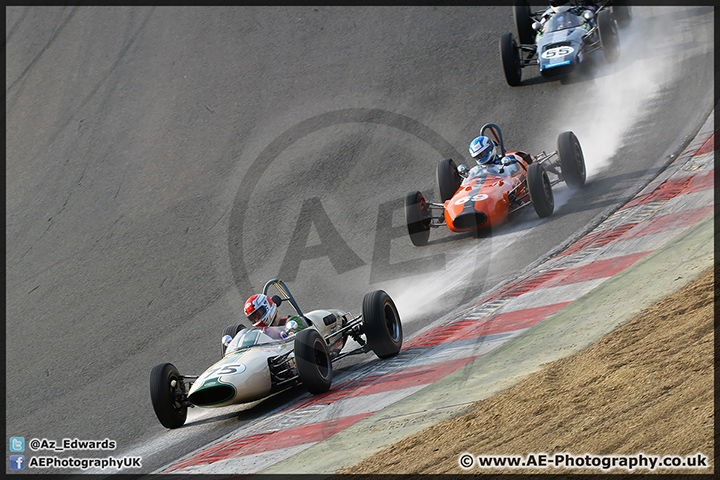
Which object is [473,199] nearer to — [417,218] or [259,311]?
[417,218]

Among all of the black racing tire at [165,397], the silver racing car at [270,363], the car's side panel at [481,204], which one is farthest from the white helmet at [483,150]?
the black racing tire at [165,397]

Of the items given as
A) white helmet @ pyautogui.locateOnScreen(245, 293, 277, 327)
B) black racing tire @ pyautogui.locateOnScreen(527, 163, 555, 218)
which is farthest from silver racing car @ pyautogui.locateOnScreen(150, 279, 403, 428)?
black racing tire @ pyautogui.locateOnScreen(527, 163, 555, 218)

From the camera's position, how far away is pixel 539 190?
1245 centimetres

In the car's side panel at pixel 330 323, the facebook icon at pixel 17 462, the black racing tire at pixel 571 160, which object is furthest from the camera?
the black racing tire at pixel 571 160

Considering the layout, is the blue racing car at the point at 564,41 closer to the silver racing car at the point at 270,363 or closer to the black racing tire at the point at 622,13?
the black racing tire at the point at 622,13

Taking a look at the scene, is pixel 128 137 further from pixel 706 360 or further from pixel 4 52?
pixel 706 360

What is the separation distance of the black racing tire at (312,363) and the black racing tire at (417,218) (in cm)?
455

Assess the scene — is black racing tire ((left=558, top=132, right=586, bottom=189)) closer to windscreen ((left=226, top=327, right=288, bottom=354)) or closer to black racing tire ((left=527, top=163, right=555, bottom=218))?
black racing tire ((left=527, top=163, right=555, bottom=218))

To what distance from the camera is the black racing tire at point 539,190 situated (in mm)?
12438

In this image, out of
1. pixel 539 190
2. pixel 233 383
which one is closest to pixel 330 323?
pixel 233 383

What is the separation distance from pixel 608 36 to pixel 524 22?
232cm

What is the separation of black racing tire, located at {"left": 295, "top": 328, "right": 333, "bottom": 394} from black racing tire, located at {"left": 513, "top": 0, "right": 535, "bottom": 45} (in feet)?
39.0

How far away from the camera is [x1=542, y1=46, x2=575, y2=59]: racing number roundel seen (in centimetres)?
1666

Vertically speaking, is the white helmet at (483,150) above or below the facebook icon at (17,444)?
above
